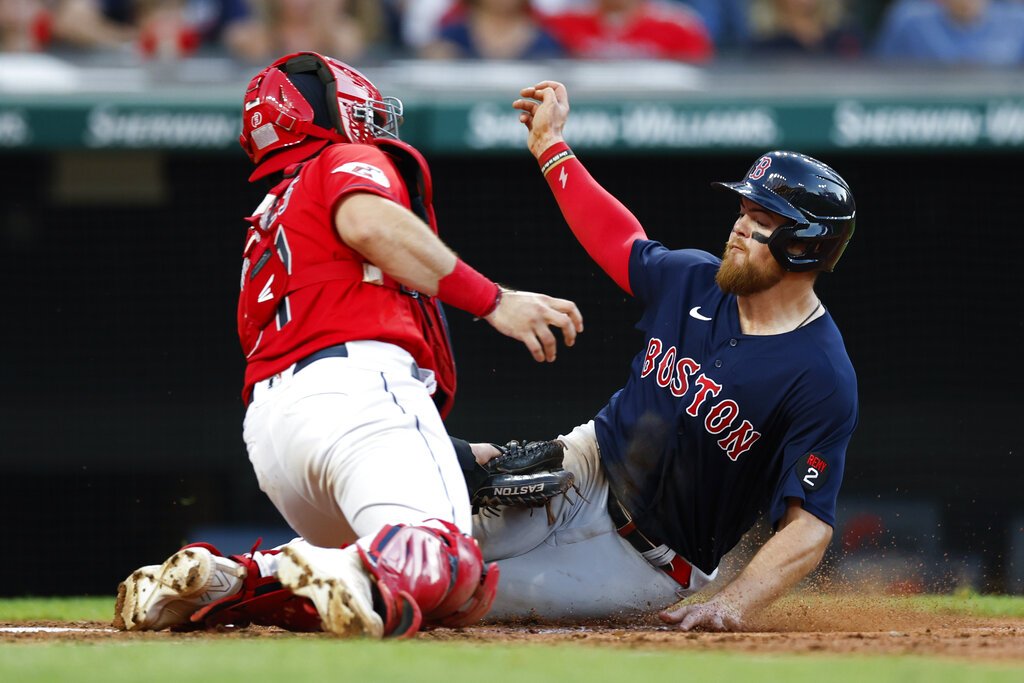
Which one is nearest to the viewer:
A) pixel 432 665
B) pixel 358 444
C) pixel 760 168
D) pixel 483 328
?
pixel 432 665

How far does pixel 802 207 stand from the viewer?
345 cm

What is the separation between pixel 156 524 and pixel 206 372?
2.57ft

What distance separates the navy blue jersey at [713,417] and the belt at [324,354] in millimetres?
1007

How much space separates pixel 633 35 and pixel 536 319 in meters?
4.17

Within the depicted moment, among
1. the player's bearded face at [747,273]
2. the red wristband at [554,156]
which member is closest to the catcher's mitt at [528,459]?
the player's bearded face at [747,273]

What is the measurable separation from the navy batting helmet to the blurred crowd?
308 centimetres

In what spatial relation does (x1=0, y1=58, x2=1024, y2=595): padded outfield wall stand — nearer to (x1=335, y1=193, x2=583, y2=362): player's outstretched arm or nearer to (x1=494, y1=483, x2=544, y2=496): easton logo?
(x1=494, y1=483, x2=544, y2=496): easton logo

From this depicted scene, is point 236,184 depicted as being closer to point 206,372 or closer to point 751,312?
point 206,372

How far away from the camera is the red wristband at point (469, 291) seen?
9.43 ft

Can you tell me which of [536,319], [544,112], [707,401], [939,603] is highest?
[544,112]

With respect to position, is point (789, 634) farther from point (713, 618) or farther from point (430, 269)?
point (430, 269)

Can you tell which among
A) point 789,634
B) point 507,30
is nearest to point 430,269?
point 789,634

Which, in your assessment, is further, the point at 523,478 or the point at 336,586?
the point at 523,478

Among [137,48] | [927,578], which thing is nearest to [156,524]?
[137,48]
